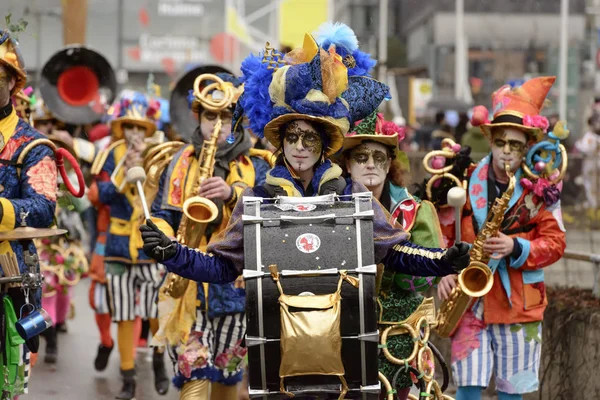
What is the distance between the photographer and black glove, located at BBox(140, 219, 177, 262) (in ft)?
15.8

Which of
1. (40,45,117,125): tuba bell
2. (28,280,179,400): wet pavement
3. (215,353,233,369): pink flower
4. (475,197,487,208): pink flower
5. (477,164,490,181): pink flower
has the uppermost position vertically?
(40,45,117,125): tuba bell

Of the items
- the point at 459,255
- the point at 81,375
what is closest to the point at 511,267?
the point at 459,255

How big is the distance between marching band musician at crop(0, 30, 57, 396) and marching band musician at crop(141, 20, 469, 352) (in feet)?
3.95

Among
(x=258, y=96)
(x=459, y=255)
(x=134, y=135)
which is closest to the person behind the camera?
(x=459, y=255)

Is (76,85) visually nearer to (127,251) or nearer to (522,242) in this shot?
(127,251)

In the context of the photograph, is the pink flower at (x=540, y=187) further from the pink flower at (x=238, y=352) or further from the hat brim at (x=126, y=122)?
the hat brim at (x=126, y=122)

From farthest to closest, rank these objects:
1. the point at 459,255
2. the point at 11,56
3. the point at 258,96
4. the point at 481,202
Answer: the point at 481,202, the point at 11,56, the point at 258,96, the point at 459,255

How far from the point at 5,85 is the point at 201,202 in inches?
47.3

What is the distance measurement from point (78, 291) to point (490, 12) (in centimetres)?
1708

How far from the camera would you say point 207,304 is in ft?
22.8

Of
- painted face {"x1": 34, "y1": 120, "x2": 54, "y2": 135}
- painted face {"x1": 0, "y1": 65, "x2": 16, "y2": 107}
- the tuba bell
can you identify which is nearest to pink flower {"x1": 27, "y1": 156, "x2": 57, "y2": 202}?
painted face {"x1": 0, "y1": 65, "x2": 16, "y2": 107}

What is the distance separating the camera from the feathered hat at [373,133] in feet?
19.6

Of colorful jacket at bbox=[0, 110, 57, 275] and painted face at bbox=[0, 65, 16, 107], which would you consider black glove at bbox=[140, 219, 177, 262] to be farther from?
painted face at bbox=[0, 65, 16, 107]

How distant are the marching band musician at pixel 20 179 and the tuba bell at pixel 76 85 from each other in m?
4.88
